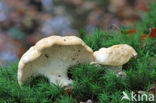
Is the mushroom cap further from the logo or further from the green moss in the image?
the logo

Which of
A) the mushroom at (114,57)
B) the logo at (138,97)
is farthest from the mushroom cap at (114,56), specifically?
the logo at (138,97)

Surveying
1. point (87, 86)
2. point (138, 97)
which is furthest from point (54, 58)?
point (138, 97)

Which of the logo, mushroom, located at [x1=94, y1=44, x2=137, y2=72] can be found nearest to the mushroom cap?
mushroom, located at [x1=94, y1=44, x2=137, y2=72]

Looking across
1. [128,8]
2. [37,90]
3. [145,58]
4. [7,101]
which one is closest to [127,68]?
[145,58]

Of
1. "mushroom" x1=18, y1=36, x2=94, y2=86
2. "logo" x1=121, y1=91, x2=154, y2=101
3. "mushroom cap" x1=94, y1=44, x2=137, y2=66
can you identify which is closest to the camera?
"logo" x1=121, y1=91, x2=154, y2=101

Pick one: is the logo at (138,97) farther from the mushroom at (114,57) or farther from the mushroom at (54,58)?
the mushroom at (54,58)
